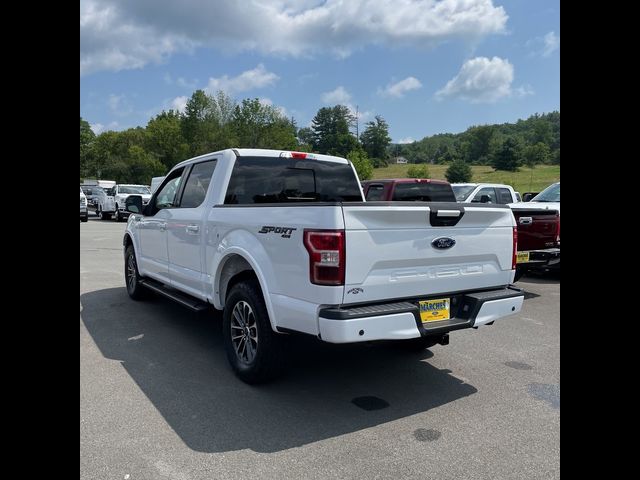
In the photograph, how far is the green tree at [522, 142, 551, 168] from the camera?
319 ft

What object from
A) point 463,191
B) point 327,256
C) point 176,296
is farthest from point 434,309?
point 463,191

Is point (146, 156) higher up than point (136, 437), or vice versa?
point (146, 156)

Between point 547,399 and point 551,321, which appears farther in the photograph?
point 551,321

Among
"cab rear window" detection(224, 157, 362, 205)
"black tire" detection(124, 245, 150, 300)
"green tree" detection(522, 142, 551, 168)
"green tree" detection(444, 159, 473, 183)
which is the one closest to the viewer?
"cab rear window" detection(224, 157, 362, 205)

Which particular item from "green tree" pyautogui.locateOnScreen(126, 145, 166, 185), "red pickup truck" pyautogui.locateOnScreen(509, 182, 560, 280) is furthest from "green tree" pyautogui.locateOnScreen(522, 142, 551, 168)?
"red pickup truck" pyautogui.locateOnScreen(509, 182, 560, 280)

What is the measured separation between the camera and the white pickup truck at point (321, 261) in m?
3.42

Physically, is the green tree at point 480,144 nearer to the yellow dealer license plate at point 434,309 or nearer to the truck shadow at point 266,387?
the truck shadow at point 266,387

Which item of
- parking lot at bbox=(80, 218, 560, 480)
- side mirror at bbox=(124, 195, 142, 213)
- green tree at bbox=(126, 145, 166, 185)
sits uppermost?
green tree at bbox=(126, 145, 166, 185)

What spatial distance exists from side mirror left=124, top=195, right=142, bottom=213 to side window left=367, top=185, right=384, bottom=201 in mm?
4755

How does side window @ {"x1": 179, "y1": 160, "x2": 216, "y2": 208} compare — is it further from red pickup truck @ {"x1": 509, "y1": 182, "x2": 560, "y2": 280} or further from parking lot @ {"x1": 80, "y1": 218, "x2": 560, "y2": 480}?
red pickup truck @ {"x1": 509, "y1": 182, "x2": 560, "y2": 280}

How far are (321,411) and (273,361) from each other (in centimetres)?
57
